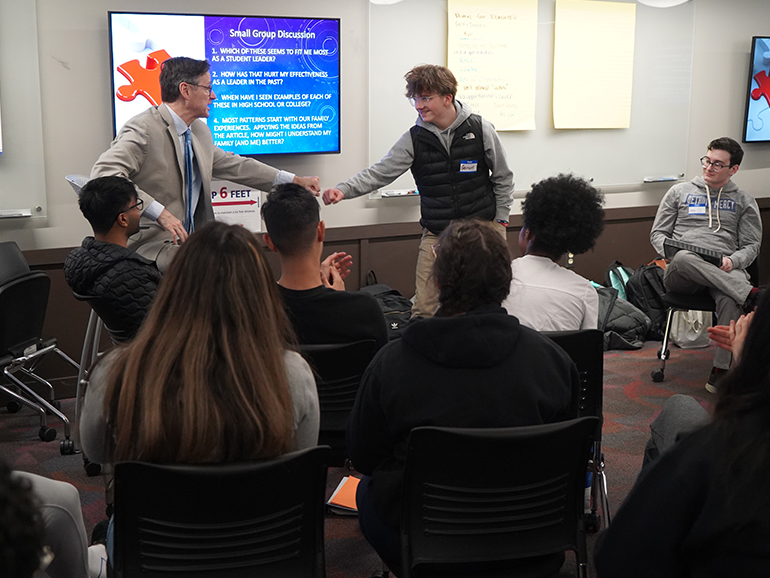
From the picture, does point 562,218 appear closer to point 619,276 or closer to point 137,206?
point 137,206

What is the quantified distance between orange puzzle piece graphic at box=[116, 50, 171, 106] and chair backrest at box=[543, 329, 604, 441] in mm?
2860

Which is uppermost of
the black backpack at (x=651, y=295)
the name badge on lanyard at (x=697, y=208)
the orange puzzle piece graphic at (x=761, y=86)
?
the orange puzzle piece graphic at (x=761, y=86)

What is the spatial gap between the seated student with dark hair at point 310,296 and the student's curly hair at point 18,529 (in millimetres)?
1577

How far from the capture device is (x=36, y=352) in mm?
3602

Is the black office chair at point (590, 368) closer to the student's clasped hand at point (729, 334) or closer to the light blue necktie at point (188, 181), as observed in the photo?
the student's clasped hand at point (729, 334)

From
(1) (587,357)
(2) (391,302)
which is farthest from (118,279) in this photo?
(2) (391,302)

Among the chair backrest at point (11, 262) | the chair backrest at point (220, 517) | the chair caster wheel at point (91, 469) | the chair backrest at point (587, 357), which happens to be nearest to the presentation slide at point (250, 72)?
the chair backrest at point (11, 262)

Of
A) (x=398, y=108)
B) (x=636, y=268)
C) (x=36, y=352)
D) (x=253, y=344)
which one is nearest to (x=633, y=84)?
(x=636, y=268)

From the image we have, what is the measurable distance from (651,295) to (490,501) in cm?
421

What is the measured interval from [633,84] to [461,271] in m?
4.60

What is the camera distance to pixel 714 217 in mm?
4852

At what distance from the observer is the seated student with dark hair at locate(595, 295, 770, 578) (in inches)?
37.5

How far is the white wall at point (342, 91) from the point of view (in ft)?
13.3

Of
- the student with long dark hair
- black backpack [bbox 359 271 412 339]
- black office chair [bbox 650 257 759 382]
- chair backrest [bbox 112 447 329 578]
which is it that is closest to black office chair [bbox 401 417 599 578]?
chair backrest [bbox 112 447 329 578]
